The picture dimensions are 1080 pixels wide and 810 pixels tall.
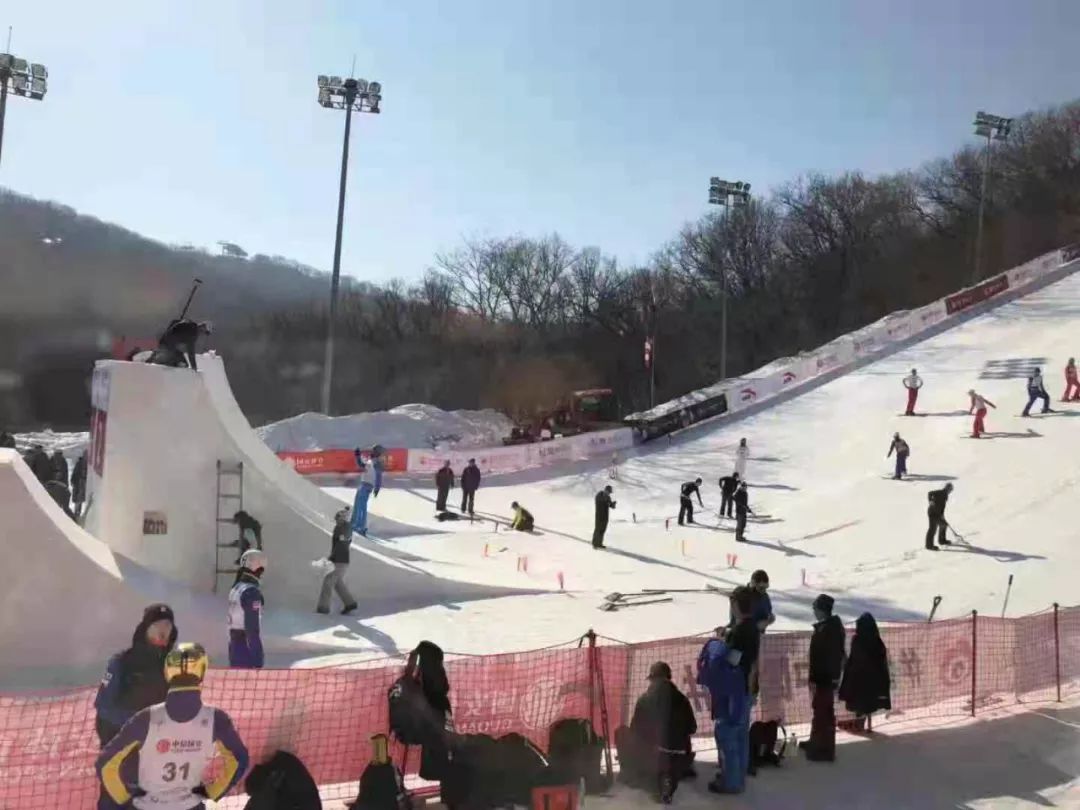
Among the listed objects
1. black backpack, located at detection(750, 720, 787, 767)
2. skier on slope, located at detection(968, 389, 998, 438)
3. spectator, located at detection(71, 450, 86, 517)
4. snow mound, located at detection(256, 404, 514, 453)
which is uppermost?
skier on slope, located at detection(968, 389, 998, 438)

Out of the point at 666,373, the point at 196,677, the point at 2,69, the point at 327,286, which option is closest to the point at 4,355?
the point at 2,69

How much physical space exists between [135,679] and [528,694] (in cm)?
247

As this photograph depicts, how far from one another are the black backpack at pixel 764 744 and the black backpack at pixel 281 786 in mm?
3111

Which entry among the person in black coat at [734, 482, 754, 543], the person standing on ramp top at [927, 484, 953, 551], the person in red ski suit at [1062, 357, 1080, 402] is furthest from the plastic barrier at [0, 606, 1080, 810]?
the person in red ski suit at [1062, 357, 1080, 402]

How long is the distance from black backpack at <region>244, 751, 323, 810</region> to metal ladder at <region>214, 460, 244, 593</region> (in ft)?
20.5

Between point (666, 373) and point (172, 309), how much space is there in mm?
32099

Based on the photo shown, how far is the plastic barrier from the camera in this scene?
461 centimetres

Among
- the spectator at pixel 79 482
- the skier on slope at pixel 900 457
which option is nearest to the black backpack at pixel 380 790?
the spectator at pixel 79 482

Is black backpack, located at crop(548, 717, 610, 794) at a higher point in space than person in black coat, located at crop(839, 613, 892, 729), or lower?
lower

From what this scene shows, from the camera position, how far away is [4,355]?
2423 centimetres

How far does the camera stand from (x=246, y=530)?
1027 centimetres

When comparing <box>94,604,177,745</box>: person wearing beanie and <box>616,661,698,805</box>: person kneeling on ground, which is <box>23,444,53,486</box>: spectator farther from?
<box>616,661,698,805</box>: person kneeling on ground

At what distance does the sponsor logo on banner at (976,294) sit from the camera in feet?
118

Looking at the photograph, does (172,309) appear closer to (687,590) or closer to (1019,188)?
(687,590)
